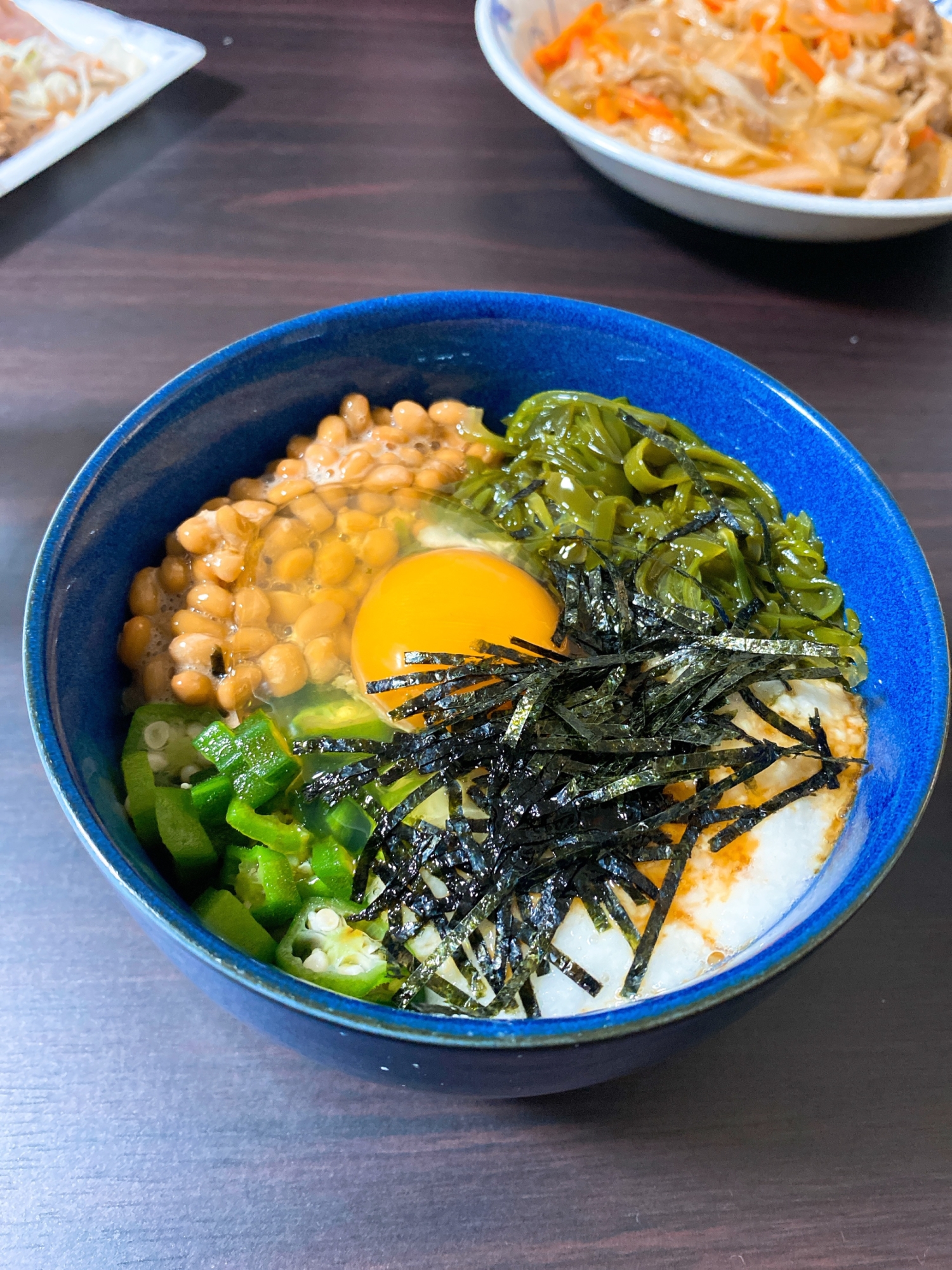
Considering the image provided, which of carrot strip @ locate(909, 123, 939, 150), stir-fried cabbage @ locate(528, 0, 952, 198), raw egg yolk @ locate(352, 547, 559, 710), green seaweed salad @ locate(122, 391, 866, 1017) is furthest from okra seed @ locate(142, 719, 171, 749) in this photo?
carrot strip @ locate(909, 123, 939, 150)

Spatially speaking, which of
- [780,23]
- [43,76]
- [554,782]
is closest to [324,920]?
[554,782]

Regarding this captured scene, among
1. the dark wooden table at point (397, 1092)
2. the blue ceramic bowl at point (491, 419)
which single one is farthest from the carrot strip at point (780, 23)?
the blue ceramic bowl at point (491, 419)

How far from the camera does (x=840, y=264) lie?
2.42 meters

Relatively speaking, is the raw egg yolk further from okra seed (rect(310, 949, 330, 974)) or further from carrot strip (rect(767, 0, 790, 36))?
carrot strip (rect(767, 0, 790, 36))

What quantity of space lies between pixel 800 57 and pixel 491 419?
1.51 meters

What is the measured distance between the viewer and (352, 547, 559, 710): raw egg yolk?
159 centimetres

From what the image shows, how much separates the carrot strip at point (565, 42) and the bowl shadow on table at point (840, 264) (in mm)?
521

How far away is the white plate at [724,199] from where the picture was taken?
6.60ft

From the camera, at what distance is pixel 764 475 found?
1.70 meters

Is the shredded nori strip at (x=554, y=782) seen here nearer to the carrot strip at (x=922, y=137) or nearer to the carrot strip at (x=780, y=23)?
the carrot strip at (x=922, y=137)

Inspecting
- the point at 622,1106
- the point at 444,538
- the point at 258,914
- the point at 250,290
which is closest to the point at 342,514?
the point at 444,538

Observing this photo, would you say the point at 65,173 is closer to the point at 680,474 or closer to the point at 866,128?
the point at 680,474

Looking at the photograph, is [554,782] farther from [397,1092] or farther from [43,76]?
[43,76]

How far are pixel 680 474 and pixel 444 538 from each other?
0.48 m
